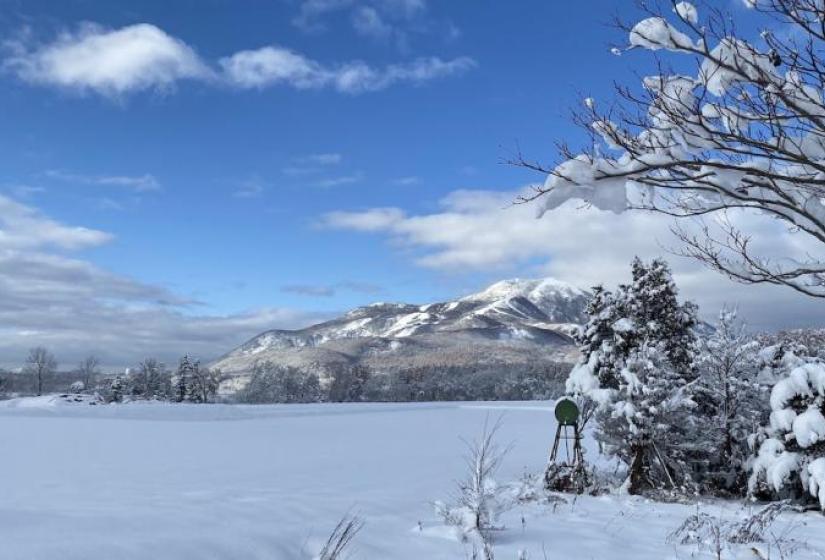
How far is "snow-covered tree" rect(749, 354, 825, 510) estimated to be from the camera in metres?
12.1

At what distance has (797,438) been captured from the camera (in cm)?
1230

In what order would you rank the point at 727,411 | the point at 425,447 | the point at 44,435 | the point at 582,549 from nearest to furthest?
the point at 582,549 < the point at 727,411 < the point at 44,435 < the point at 425,447

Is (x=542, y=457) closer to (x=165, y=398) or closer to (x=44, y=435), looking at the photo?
(x=44, y=435)

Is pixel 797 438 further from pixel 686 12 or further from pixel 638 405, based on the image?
pixel 686 12

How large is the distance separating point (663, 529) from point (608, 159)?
22.3 ft

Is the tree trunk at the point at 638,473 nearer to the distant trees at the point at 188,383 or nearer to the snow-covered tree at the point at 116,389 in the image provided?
the distant trees at the point at 188,383

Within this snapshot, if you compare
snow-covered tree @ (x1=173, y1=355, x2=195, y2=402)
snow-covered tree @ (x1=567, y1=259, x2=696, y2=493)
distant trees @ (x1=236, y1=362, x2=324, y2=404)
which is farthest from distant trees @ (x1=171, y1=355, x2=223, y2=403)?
snow-covered tree @ (x1=567, y1=259, x2=696, y2=493)

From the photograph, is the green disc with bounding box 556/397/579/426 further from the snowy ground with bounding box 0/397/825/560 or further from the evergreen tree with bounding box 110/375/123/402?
the evergreen tree with bounding box 110/375/123/402

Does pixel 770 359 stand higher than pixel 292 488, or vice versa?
pixel 770 359

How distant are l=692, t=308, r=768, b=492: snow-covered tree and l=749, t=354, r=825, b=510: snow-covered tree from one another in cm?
198

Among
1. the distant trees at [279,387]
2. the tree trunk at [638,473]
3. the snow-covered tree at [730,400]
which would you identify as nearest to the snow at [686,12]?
the tree trunk at [638,473]

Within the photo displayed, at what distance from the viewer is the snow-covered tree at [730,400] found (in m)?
15.7

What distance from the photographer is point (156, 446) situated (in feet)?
61.2

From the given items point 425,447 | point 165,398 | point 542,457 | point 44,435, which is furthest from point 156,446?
point 165,398
